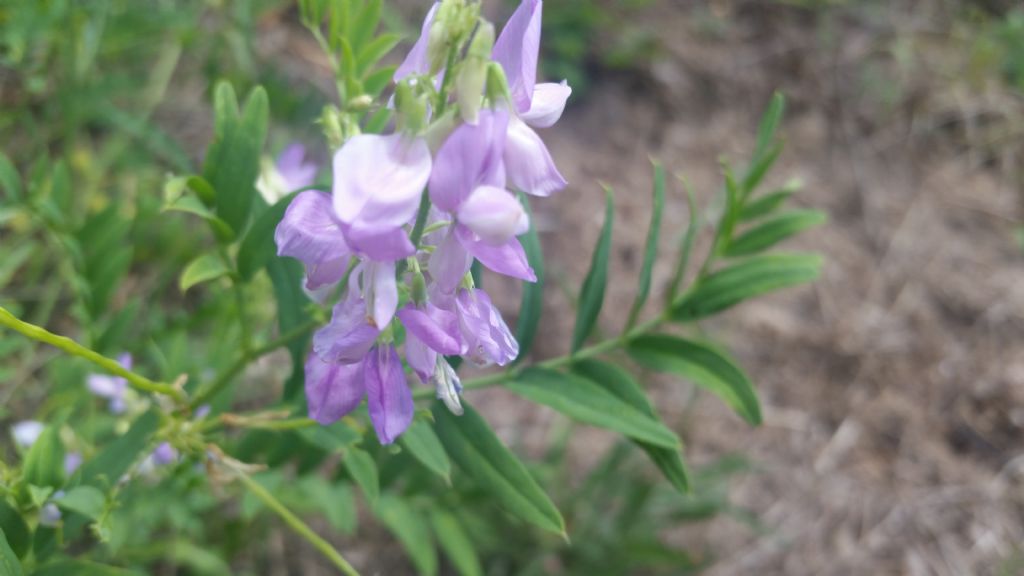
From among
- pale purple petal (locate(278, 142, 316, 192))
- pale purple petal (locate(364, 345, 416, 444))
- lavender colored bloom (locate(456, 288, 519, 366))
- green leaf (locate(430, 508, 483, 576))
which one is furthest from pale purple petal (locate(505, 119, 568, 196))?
green leaf (locate(430, 508, 483, 576))

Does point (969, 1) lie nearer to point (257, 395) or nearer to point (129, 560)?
point (257, 395)

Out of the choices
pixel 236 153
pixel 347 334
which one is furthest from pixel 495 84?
pixel 236 153

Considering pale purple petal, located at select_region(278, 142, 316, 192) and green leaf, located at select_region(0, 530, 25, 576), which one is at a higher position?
pale purple petal, located at select_region(278, 142, 316, 192)

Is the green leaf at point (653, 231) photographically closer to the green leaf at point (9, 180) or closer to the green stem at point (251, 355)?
the green stem at point (251, 355)

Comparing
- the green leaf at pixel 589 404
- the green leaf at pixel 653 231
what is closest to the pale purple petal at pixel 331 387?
the green leaf at pixel 589 404

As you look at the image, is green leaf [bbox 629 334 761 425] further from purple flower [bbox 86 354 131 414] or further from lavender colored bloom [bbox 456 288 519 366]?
purple flower [bbox 86 354 131 414]
